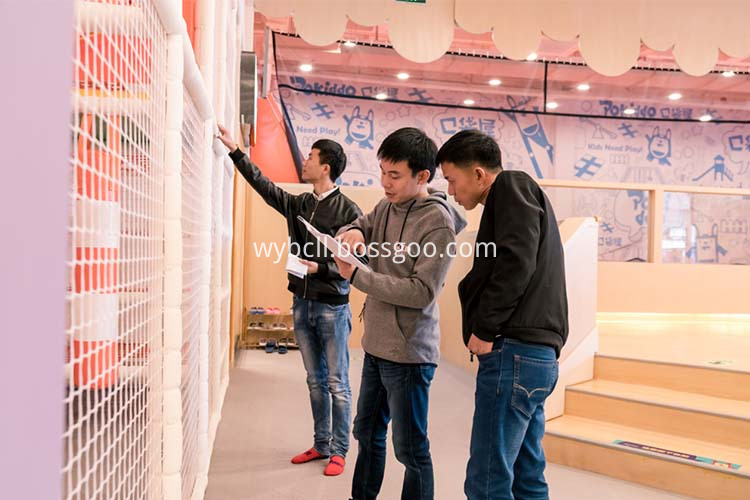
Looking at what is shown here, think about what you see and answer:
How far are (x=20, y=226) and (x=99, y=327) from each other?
391 mm

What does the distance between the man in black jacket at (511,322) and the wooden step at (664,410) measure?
1610 millimetres

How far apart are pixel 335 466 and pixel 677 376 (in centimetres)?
186

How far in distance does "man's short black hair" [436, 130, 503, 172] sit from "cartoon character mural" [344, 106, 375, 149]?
6830 millimetres

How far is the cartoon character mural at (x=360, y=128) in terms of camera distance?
327 inches

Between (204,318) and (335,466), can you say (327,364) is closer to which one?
(335,466)

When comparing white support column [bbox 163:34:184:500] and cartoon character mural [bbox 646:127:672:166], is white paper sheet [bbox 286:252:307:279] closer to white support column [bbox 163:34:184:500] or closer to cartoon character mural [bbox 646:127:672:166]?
white support column [bbox 163:34:184:500]

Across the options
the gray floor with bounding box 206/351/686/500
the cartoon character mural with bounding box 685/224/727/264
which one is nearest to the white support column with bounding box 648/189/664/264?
the cartoon character mural with bounding box 685/224/727/264

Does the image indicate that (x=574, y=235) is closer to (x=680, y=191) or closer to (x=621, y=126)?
(x=680, y=191)

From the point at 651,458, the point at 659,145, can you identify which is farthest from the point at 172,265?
the point at 659,145

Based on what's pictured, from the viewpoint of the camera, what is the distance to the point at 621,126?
895cm

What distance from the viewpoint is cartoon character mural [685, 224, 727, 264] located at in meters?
5.28

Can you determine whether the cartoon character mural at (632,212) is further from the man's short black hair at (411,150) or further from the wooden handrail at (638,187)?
the man's short black hair at (411,150)

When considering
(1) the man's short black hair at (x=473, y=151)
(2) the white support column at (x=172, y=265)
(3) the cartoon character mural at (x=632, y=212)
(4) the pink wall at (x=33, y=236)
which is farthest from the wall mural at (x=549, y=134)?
(4) the pink wall at (x=33, y=236)

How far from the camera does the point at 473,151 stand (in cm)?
158
